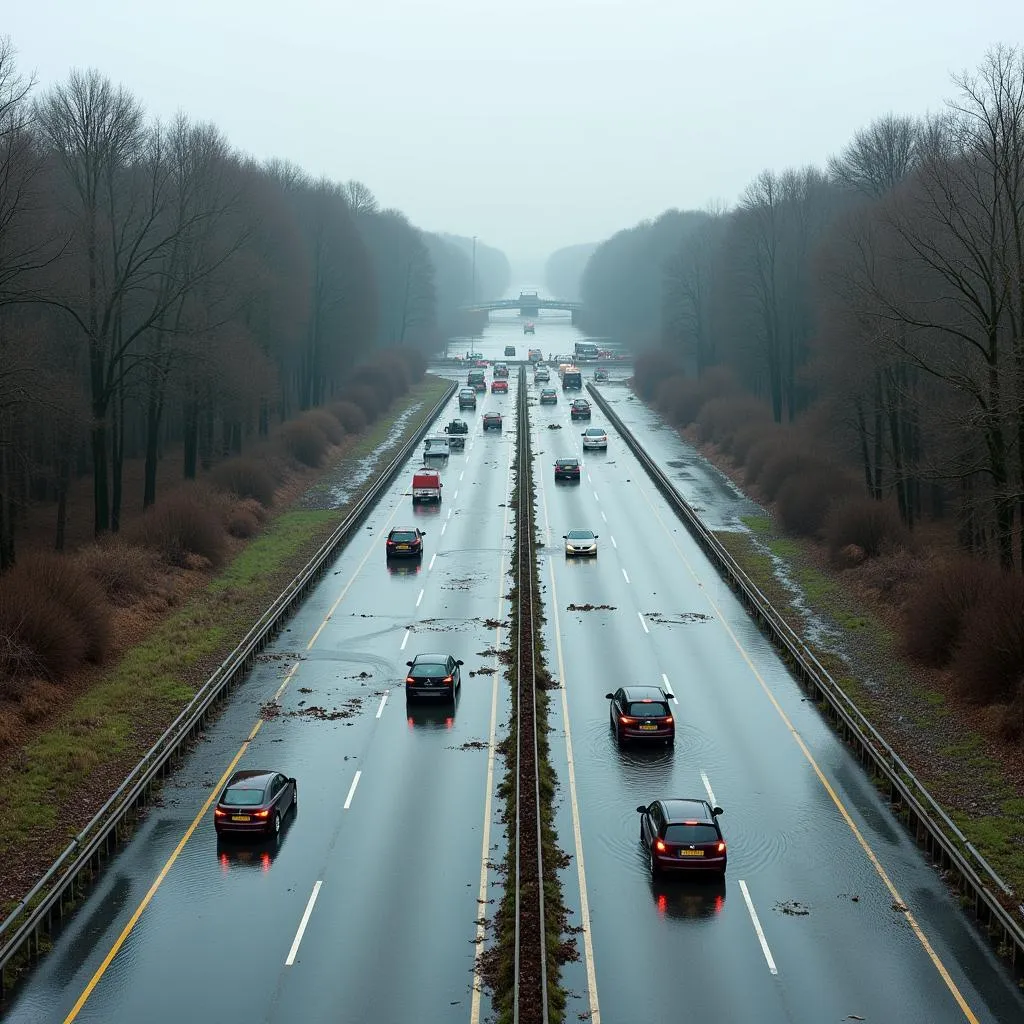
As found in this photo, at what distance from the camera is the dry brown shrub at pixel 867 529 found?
53.5 m

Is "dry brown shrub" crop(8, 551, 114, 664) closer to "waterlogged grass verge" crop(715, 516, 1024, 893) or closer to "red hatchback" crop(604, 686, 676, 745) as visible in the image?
"red hatchback" crop(604, 686, 676, 745)

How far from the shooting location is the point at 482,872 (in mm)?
25297

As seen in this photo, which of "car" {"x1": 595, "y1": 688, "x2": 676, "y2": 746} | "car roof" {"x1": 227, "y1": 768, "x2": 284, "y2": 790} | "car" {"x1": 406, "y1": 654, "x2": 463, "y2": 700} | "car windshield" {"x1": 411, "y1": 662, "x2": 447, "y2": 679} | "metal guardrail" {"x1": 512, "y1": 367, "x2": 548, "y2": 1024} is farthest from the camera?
"car windshield" {"x1": 411, "y1": 662, "x2": 447, "y2": 679}

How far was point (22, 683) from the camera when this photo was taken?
35250 mm

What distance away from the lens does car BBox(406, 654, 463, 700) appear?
36.2 metres

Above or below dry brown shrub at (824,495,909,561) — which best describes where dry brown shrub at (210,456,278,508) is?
above

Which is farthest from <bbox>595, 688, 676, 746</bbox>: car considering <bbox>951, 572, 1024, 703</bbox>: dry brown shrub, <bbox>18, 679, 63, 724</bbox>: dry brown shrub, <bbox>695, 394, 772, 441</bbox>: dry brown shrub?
<bbox>695, 394, 772, 441</bbox>: dry brown shrub

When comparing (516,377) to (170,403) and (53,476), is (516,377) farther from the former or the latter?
(53,476)

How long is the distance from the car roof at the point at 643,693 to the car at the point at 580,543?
78.2ft

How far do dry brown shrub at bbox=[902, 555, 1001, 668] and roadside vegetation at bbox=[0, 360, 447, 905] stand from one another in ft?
71.0

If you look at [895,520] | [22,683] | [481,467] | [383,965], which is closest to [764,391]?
[481,467]

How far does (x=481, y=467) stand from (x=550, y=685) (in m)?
48.3

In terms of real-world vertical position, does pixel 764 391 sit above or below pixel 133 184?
below

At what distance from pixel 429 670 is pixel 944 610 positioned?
15.9 meters
